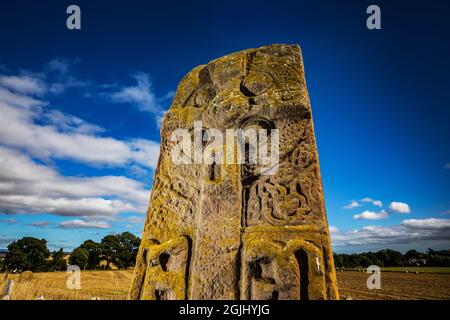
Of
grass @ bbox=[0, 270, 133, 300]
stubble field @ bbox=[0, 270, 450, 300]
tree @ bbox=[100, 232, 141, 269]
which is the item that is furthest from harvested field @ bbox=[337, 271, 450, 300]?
tree @ bbox=[100, 232, 141, 269]

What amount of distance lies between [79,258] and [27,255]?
8.87 meters

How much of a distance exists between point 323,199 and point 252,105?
1.49 m

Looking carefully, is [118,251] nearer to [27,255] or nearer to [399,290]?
[27,255]

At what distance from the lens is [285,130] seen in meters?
3.30

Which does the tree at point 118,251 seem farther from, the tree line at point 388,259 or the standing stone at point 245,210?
the standing stone at point 245,210

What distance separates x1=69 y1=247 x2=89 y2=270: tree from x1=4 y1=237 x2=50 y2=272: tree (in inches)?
180

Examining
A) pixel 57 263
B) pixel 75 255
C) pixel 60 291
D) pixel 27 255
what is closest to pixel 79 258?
pixel 75 255

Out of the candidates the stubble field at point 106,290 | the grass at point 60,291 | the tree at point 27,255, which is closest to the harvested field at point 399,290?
the stubble field at point 106,290

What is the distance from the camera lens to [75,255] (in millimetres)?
53656

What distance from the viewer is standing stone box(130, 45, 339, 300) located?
2.63 meters

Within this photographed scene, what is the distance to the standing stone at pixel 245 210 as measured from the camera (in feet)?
8.62
